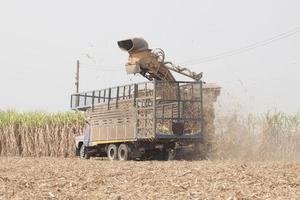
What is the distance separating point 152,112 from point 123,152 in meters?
2.17

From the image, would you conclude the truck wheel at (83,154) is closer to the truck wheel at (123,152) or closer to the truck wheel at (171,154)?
the truck wheel at (123,152)

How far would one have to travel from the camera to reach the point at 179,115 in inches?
685

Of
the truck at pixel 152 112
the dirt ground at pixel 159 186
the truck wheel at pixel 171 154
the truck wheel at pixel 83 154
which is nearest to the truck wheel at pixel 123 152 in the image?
the truck at pixel 152 112

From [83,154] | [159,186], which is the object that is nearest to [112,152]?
[83,154]

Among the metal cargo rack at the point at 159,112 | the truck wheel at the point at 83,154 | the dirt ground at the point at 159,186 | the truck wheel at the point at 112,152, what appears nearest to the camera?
the dirt ground at the point at 159,186

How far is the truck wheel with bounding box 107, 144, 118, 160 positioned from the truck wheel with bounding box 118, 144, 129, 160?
12.7 inches

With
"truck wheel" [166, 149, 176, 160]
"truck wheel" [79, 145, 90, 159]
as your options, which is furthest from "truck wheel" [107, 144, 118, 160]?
"truck wheel" [79, 145, 90, 159]

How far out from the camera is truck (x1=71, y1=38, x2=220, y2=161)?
17219 mm

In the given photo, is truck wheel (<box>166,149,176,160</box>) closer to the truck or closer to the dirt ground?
the truck

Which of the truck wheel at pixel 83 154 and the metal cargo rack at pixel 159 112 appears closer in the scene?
the metal cargo rack at pixel 159 112

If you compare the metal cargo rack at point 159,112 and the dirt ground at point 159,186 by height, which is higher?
the metal cargo rack at point 159,112

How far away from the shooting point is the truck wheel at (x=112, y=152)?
61.4 ft

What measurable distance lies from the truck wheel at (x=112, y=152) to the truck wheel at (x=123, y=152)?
0.32 metres

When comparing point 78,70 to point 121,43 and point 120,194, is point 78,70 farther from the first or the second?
point 120,194
